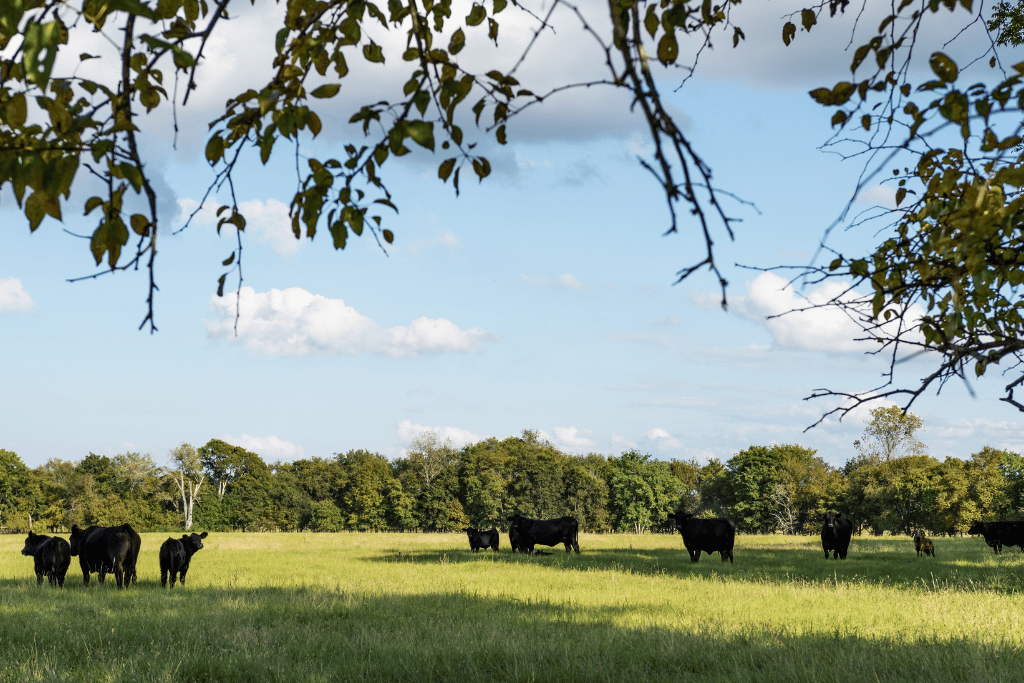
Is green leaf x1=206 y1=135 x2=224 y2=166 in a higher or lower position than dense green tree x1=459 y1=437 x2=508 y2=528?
higher

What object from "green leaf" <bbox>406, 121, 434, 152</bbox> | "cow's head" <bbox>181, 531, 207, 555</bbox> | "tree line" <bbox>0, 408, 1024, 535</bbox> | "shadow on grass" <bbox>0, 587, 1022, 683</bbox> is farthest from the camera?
"tree line" <bbox>0, 408, 1024, 535</bbox>

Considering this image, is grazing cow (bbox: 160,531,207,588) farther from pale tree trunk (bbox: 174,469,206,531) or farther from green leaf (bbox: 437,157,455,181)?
pale tree trunk (bbox: 174,469,206,531)

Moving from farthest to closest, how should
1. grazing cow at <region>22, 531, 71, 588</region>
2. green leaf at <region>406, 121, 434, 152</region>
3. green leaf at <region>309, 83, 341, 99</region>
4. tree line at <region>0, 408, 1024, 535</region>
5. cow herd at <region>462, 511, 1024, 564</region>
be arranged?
tree line at <region>0, 408, 1024, 535</region> → cow herd at <region>462, 511, 1024, 564</region> → grazing cow at <region>22, 531, 71, 588</region> → green leaf at <region>406, 121, 434, 152</region> → green leaf at <region>309, 83, 341, 99</region>

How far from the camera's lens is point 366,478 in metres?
78.9

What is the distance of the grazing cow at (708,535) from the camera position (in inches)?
901

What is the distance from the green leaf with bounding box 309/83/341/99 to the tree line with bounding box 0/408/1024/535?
66.6 metres

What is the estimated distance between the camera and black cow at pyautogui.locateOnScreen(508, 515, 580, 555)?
2811cm

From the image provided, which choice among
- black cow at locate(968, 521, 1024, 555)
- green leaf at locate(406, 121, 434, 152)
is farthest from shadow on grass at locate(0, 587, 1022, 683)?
black cow at locate(968, 521, 1024, 555)

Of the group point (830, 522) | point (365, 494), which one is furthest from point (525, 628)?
point (365, 494)

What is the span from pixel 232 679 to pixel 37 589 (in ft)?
35.2

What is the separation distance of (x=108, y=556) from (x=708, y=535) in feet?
55.6

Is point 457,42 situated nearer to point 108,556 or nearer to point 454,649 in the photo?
point 454,649

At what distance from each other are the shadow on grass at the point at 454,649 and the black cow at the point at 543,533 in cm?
1633

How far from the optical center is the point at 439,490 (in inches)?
2980
